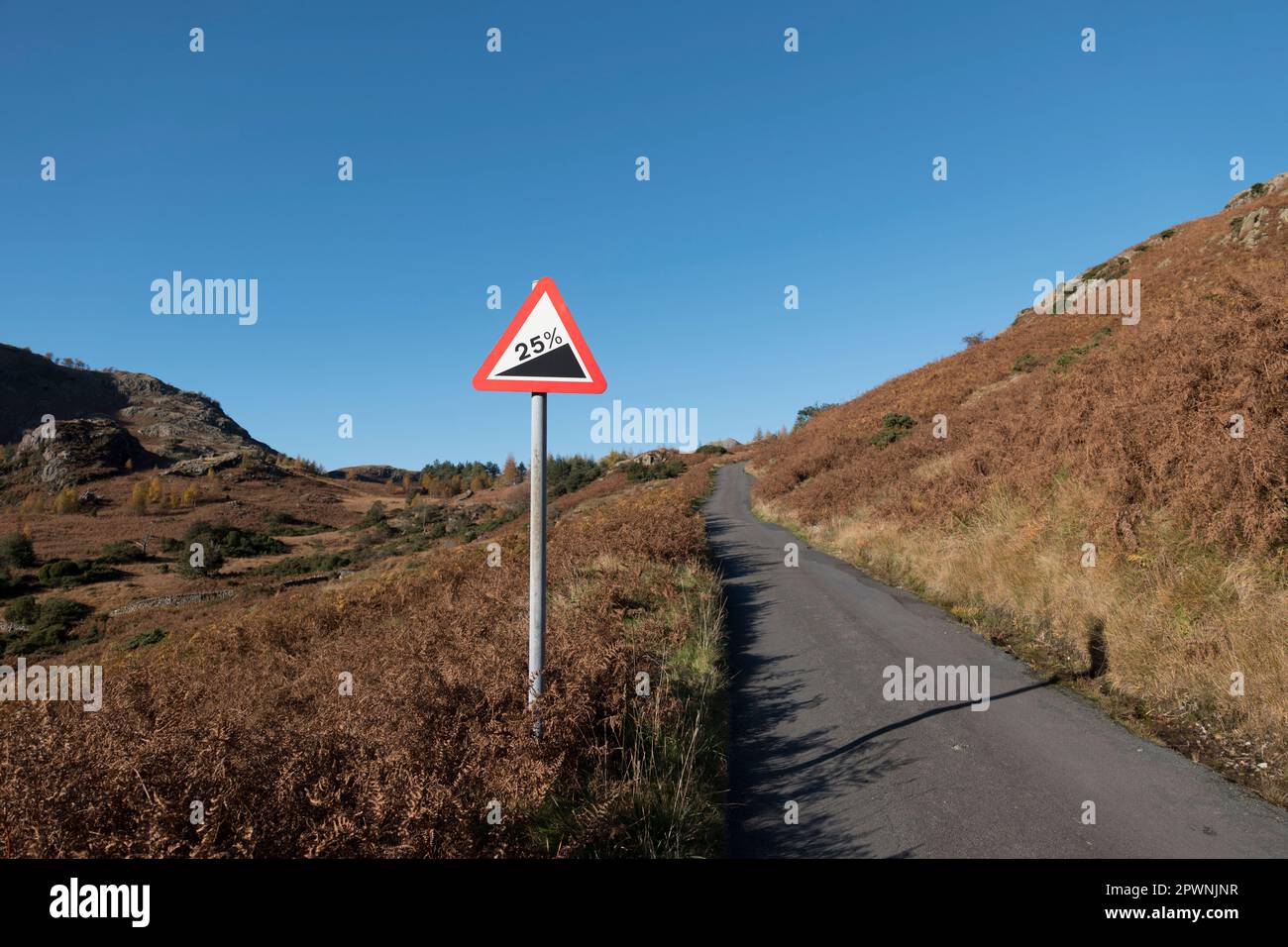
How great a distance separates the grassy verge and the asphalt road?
394 mm

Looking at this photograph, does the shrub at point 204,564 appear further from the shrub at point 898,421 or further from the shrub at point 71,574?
the shrub at point 898,421

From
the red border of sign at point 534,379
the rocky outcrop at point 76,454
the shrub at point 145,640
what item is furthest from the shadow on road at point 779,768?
the rocky outcrop at point 76,454

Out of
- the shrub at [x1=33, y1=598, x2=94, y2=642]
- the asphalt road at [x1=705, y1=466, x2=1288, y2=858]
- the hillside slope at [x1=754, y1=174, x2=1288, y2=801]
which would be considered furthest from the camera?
the shrub at [x1=33, y1=598, x2=94, y2=642]

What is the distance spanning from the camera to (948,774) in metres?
4.69

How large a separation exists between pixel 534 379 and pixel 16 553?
47.8 m

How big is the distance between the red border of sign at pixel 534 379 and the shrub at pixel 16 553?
4640cm

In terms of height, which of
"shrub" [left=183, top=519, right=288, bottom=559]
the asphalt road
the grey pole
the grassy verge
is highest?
the grey pole

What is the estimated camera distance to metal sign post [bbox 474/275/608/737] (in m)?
4.05

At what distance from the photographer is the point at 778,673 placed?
720 cm

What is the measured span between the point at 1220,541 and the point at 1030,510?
3722 millimetres

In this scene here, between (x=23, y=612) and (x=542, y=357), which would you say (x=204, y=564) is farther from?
(x=542, y=357)

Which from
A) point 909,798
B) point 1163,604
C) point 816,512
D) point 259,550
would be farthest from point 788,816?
point 259,550
